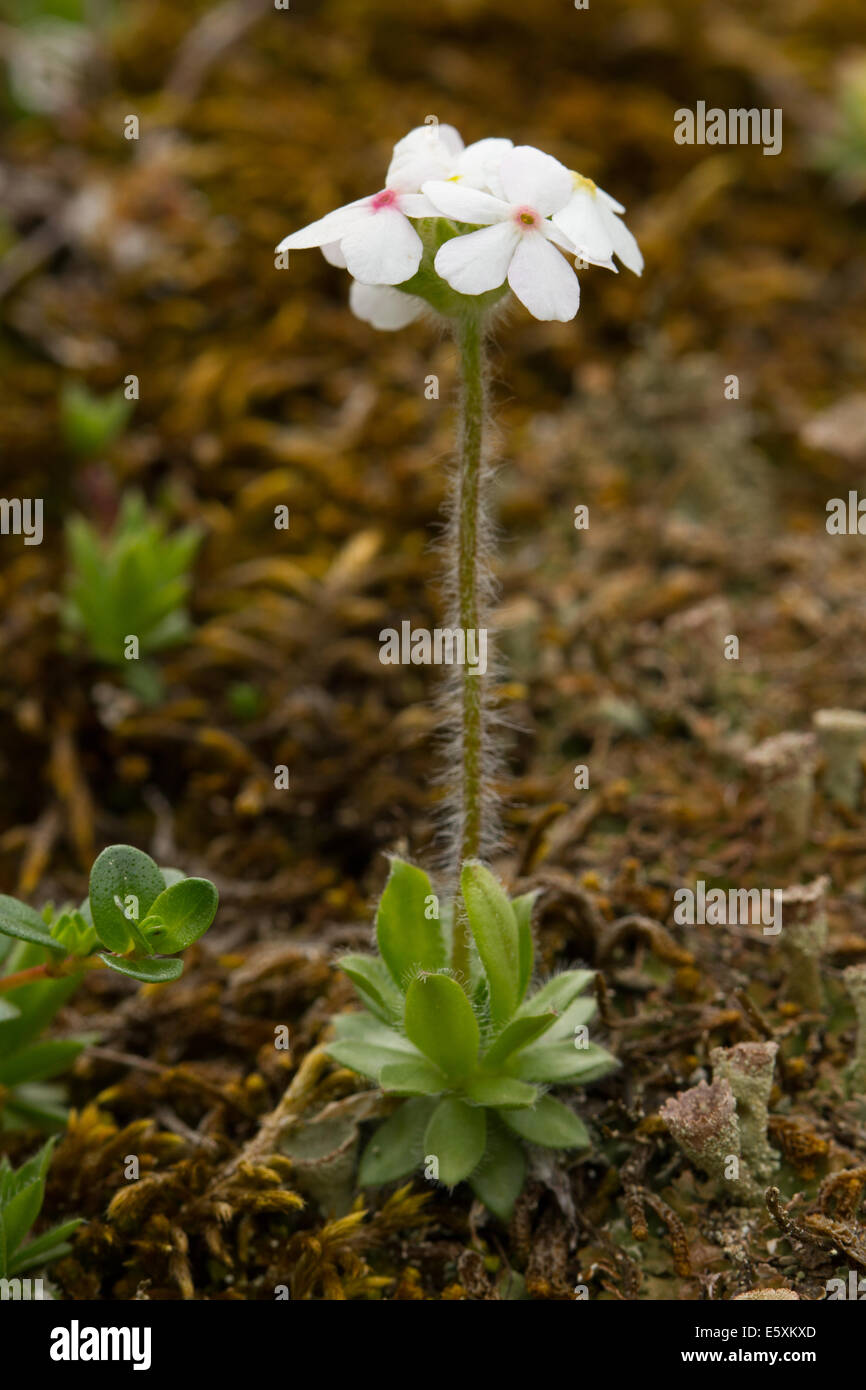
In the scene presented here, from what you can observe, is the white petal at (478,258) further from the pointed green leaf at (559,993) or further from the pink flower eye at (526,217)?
the pointed green leaf at (559,993)

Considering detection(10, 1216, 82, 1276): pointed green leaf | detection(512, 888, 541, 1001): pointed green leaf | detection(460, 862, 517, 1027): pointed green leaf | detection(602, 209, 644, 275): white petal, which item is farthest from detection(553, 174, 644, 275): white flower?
detection(10, 1216, 82, 1276): pointed green leaf

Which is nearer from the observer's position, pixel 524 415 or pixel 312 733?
pixel 312 733

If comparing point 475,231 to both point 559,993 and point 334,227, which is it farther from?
point 559,993

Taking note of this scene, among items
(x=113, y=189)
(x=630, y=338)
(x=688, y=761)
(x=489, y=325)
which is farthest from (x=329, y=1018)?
(x=113, y=189)

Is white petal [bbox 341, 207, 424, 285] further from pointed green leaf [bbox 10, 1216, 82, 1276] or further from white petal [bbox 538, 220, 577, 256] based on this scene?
pointed green leaf [bbox 10, 1216, 82, 1276]
